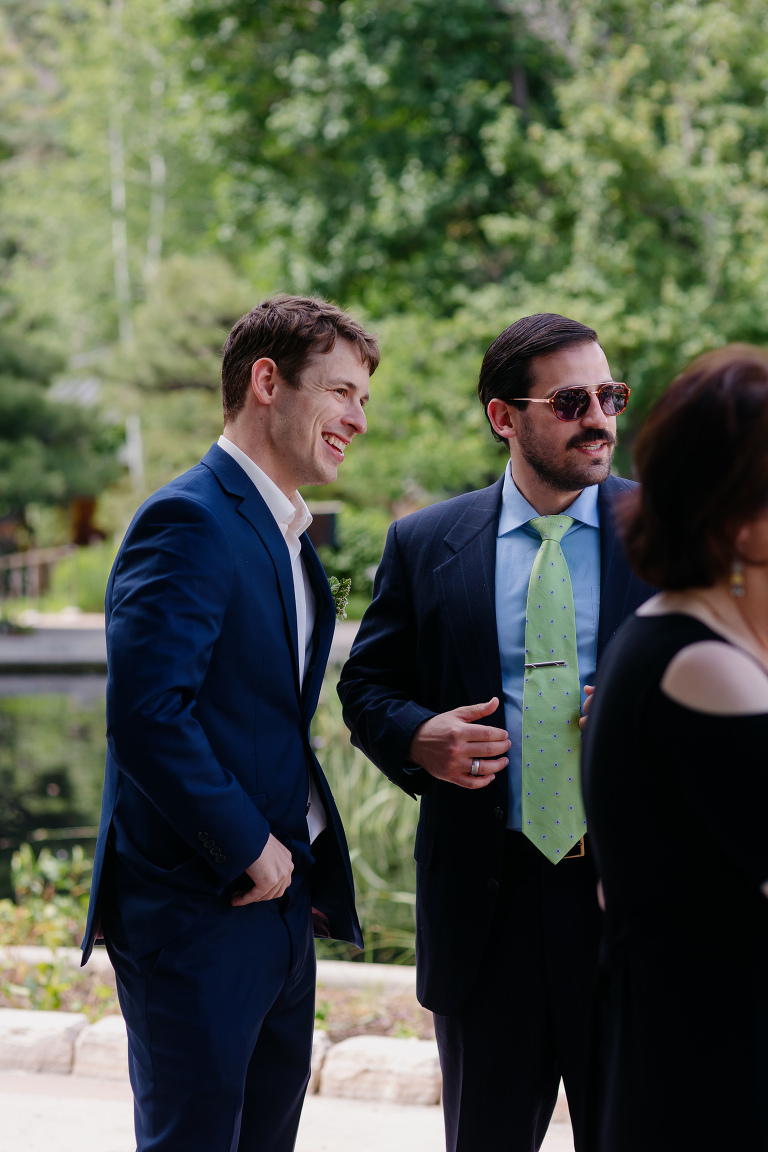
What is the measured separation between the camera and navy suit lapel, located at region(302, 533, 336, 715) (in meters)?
2.26

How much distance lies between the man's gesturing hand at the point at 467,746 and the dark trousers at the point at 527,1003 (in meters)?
0.18

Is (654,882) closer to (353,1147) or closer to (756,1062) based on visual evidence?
(756,1062)

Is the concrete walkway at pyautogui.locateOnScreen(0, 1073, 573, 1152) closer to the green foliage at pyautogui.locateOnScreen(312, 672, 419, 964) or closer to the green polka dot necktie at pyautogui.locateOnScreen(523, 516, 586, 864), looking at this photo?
the green foliage at pyautogui.locateOnScreen(312, 672, 419, 964)

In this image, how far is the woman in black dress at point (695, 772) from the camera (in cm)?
129

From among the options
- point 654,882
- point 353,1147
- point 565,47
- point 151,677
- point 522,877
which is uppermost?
point 565,47

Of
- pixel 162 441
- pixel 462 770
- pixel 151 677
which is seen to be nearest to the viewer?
pixel 151 677

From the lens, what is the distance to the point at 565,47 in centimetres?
1533

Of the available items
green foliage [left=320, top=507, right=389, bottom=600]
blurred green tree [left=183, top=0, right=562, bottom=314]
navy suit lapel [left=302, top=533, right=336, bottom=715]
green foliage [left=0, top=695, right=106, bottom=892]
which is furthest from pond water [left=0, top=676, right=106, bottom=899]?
blurred green tree [left=183, top=0, right=562, bottom=314]

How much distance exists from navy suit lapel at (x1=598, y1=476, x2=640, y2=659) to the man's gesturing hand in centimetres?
28

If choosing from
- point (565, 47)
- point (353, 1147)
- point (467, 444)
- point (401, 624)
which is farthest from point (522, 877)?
point (565, 47)

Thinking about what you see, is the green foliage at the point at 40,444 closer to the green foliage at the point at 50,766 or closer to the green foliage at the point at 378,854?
the green foliage at the point at 50,766

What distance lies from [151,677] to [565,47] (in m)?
15.6

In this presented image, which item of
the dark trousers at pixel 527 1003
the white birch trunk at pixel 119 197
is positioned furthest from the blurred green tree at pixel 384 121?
the dark trousers at pixel 527 1003

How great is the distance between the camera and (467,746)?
2.14 metres
